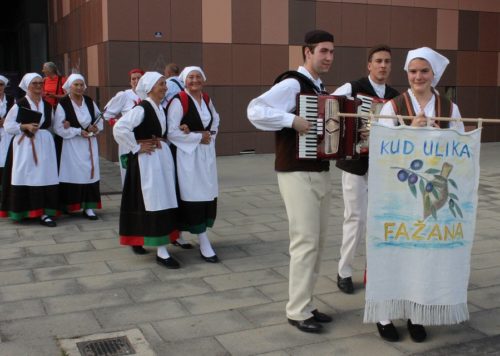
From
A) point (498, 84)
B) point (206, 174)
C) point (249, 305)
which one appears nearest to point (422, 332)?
point (249, 305)

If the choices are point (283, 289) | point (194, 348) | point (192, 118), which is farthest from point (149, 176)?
Result: point (194, 348)

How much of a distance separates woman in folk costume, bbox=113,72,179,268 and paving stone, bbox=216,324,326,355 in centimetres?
166

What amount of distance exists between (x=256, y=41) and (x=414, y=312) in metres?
9.91

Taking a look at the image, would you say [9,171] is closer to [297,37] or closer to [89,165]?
[89,165]

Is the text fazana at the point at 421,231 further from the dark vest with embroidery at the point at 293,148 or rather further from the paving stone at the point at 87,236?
the paving stone at the point at 87,236

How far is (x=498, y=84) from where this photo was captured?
51.9ft

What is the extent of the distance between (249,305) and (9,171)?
4147 mm

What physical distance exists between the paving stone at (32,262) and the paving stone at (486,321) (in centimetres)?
361

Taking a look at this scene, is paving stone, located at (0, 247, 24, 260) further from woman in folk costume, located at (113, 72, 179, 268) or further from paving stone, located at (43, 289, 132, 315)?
paving stone, located at (43, 289, 132, 315)

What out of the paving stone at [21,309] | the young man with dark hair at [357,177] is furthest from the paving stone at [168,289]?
the young man with dark hair at [357,177]

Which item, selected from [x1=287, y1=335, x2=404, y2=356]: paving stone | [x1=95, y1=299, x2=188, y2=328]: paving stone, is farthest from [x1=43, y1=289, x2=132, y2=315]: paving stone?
[x1=287, y1=335, x2=404, y2=356]: paving stone

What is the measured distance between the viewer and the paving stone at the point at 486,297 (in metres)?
4.74

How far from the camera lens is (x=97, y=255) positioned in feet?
19.9

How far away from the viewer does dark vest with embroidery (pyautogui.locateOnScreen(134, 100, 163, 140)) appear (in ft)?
18.4
